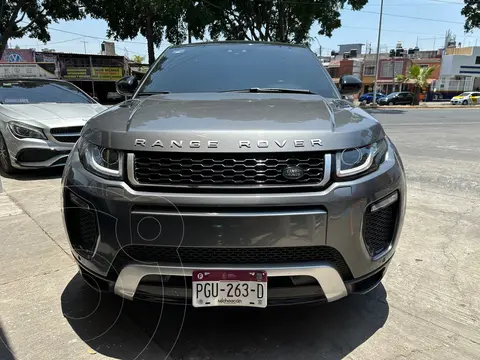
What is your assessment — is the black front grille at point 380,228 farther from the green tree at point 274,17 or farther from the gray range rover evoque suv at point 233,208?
the green tree at point 274,17

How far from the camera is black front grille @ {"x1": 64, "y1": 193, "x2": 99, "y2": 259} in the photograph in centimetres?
192

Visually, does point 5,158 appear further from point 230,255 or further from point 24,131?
point 230,255

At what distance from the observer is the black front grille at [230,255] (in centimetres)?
180

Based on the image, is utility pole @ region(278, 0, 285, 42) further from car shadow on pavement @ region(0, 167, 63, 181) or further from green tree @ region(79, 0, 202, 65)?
car shadow on pavement @ region(0, 167, 63, 181)

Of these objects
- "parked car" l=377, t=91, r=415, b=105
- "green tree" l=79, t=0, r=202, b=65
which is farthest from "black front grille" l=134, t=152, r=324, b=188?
"parked car" l=377, t=91, r=415, b=105

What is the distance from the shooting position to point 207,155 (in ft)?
5.90

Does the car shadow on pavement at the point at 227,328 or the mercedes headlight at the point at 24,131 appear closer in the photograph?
the car shadow on pavement at the point at 227,328

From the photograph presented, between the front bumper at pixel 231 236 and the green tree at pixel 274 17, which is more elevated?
the green tree at pixel 274 17

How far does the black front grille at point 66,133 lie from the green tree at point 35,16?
15.8 meters

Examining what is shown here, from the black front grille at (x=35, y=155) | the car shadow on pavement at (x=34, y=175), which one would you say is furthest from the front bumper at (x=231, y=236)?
the car shadow on pavement at (x=34, y=175)

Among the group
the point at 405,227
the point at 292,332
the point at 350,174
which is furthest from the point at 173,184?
the point at 405,227

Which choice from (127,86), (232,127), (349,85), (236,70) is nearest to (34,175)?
(127,86)

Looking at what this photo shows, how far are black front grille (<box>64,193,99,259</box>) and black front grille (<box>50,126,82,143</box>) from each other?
3.93 meters

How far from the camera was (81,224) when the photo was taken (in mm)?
2008
